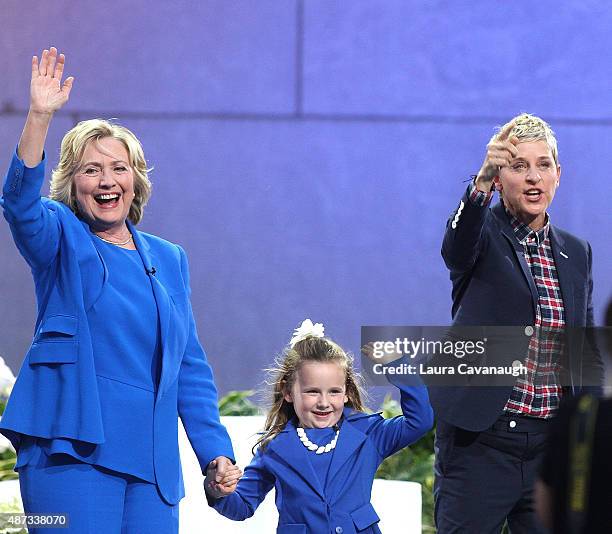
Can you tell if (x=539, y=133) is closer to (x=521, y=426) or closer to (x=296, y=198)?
(x=521, y=426)

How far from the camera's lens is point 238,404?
4.86m

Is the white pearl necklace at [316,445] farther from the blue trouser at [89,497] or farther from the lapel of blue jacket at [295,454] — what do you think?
the blue trouser at [89,497]

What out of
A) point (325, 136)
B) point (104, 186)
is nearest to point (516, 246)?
point (104, 186)

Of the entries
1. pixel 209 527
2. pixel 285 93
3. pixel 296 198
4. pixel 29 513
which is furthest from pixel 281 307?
pixel 29 513

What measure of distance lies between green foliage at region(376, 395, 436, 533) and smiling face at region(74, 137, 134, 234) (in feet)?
7.23

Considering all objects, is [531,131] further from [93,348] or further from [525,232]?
[93,348]

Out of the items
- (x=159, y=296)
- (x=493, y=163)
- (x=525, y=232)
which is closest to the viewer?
A: (x=159, y=296)

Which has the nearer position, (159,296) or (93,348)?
(93,348)

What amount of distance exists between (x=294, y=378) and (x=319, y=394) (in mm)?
102

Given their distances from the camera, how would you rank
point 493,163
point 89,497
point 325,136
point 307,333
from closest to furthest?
point 89,497 → point 493,163 → point 307,333 → point 325,136

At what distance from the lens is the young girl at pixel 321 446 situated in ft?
10.6

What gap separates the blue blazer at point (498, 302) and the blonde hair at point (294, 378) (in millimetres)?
225

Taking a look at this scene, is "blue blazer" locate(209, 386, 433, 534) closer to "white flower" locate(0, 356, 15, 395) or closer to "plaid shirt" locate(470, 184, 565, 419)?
"plaid shirt" locate(470, 184, 565, 419)

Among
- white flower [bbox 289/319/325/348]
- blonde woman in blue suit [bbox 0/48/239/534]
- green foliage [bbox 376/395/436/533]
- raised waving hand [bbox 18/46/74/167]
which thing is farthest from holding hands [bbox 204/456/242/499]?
green foliage [bbox 376/395/436/533]
